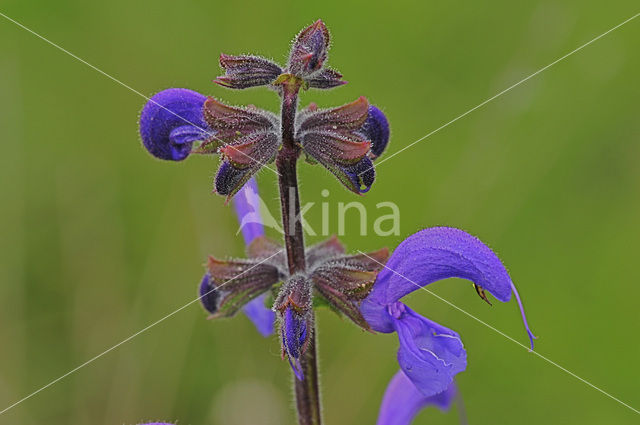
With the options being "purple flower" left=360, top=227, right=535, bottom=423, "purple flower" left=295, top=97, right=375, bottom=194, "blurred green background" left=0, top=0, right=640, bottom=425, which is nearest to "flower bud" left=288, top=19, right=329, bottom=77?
"purple flower" left=295, top=97, right=375, bottom=194

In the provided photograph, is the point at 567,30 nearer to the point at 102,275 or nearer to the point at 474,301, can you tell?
the point at 474,301

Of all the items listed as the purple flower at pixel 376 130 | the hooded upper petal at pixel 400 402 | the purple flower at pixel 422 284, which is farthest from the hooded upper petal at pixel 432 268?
the hooded upper petal at pixel 400 402

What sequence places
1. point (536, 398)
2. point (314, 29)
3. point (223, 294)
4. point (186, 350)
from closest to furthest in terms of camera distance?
point (314, 29) < point (223, 294) < point (536, 398) < point (186, 350)

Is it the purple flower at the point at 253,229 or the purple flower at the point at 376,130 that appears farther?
the purple flower at the point at 253,229

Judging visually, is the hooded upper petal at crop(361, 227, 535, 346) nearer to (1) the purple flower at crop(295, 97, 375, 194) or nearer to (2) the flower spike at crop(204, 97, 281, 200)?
(1) the purple flower at crop(295, 97, 375, 194)

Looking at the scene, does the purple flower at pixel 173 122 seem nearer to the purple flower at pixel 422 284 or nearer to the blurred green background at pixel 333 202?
the purple flower at pixel 422 284

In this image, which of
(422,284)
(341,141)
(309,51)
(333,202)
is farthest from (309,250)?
(333,202)

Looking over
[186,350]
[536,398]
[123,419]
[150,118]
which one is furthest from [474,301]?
[150,118]

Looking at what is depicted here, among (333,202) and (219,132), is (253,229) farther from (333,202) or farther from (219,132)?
(333,202)
